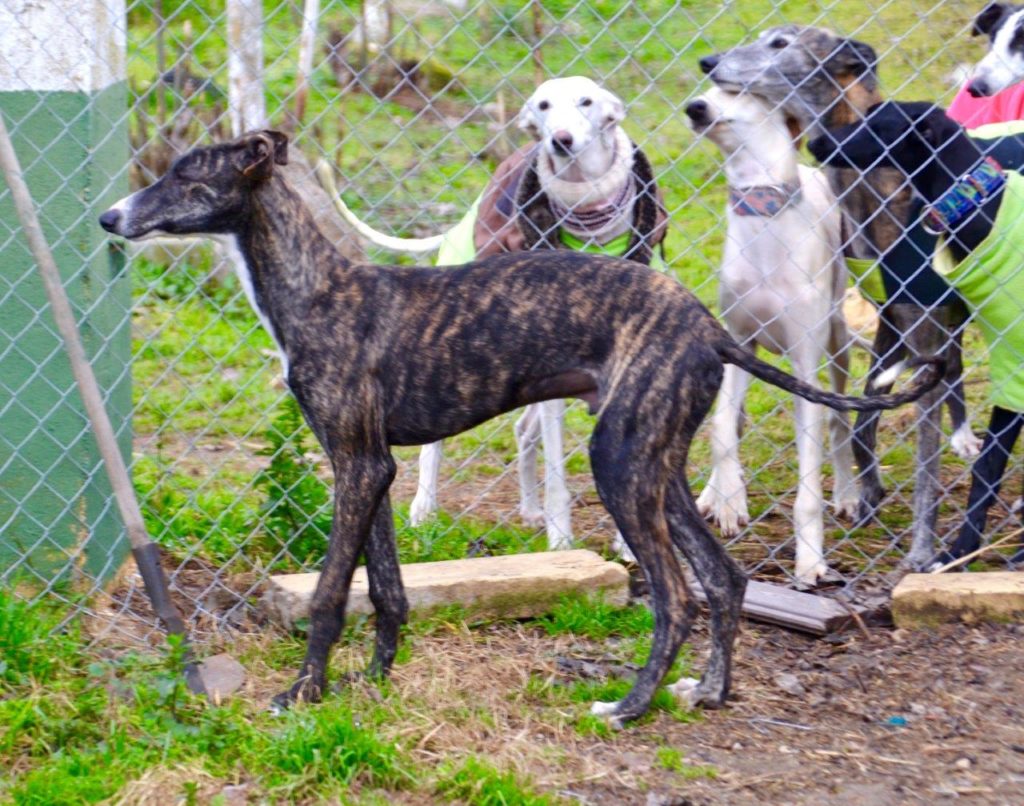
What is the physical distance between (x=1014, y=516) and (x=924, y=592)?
3.21 feet

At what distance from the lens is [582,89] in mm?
4828

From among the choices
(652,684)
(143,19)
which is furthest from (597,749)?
(143,19)

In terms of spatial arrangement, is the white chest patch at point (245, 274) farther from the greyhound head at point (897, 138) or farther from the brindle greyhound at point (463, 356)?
the greyhound head at point (897, 138)

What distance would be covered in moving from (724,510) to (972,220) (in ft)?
4.26

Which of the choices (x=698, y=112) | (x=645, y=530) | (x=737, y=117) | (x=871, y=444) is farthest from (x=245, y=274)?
(x=871, y=444)

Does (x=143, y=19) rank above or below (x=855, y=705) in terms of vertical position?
above

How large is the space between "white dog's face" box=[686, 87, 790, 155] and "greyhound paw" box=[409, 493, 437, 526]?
5.44 feet

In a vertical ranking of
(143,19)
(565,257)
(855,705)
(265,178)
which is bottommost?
(855,705)

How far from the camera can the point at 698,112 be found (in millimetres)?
4727

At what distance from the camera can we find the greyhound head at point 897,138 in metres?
4.38

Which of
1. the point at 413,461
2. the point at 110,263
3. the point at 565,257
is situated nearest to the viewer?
the point at 565,257

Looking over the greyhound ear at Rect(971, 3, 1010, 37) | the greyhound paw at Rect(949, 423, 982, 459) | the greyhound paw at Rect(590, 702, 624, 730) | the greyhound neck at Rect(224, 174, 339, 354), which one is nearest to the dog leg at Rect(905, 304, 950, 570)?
the greyhound paw at Rect(949, 423, 982, 459)

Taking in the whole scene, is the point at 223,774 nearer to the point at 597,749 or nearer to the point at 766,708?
the point at 597,749

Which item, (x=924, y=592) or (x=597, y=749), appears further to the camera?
(x=924, y=592)
